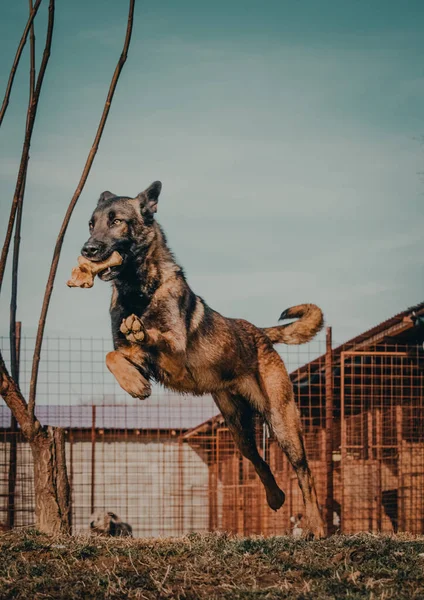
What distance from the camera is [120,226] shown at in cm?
590

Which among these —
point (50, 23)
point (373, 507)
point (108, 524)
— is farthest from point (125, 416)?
point (50, 23)

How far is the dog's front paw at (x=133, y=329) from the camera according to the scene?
5.29m

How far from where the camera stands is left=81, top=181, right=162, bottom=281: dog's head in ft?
18.3

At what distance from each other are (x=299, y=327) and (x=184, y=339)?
166 centimetres

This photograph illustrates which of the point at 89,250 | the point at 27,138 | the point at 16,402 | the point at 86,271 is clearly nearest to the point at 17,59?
the point at 27,138

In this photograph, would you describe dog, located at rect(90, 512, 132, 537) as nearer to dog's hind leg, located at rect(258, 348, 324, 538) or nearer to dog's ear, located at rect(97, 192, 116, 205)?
dog's hind leg, located at rect(258, 348, 324, 538)

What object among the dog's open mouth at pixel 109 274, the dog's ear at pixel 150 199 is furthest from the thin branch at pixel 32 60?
the dog's open mouth at pixel 109 274

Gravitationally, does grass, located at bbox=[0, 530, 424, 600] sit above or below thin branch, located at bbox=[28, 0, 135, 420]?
below

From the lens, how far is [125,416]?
36.7ft

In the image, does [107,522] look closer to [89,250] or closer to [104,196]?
[104,196]

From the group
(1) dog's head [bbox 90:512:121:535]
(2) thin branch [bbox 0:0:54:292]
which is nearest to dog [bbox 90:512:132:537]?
(1) dog's head [bbox 90:512:121:535]

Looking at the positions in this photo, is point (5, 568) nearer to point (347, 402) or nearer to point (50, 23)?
point (50, 23)

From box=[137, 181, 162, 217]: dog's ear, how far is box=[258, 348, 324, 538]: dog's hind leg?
5.46 ft

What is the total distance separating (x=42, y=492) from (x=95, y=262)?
212 cm
